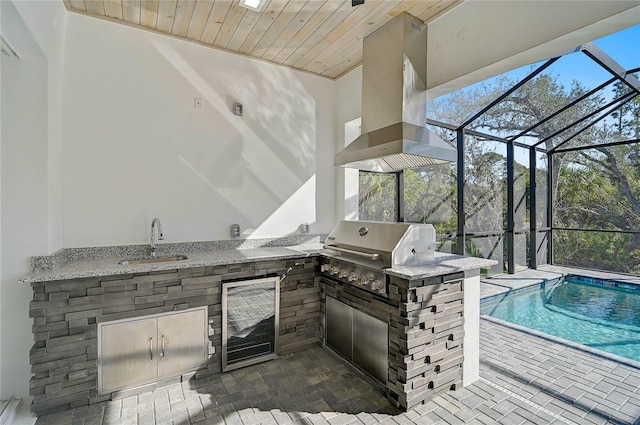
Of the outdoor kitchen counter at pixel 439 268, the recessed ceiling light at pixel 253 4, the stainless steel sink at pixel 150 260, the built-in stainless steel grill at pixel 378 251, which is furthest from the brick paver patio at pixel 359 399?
the recessed ceiling light at pixel 253 4

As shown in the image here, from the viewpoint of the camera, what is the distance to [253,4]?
248 centimetres

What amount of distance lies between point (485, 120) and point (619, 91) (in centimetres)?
189

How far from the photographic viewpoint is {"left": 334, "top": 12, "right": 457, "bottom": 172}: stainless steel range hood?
240 centimetres

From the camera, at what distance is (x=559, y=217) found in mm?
6711

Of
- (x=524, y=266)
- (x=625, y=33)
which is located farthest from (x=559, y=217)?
(x=625, y=33)

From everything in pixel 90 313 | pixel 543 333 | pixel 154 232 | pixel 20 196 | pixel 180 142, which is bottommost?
pixel 543 333

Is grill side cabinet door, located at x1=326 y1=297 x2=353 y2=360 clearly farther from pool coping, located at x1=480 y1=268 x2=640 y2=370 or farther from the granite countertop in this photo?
pool coping, located at x1=480 y1=268 x2=640 y2=370

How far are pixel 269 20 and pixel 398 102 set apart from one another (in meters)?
1.37

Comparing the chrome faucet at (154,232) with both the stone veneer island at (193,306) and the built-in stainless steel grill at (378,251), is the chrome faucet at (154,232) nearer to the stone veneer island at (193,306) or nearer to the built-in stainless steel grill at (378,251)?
the stone veneer island at (193,306)

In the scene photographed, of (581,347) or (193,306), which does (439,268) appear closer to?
(193,306)

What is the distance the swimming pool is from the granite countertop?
2576 mm

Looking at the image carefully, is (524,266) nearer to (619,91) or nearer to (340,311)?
(619,91)

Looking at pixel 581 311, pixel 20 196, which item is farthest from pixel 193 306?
pixel 581 311

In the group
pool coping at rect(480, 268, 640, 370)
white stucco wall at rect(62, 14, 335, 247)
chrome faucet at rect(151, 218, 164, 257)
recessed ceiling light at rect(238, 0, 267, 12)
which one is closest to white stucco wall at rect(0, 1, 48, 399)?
white stucco wall at rect(62, 14, 335, 247)
